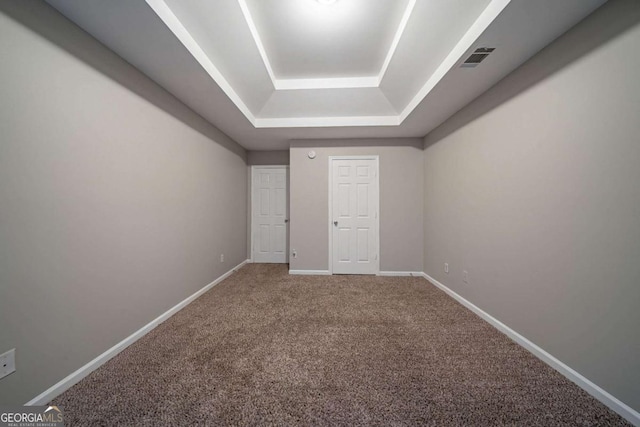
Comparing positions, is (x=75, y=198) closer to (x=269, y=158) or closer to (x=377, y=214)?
(x=269, y=158)

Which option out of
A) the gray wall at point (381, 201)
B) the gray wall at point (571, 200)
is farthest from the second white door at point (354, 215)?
the gray wall at point (571, 200)

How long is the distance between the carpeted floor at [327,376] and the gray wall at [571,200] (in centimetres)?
31

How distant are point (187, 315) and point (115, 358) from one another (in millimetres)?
651

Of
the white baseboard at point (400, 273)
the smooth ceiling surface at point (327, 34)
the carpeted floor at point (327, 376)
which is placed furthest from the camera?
the white baseboard at point (400, 273)

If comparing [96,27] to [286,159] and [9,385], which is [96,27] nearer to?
[9,385]

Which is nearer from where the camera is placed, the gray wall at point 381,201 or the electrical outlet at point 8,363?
the electrical outlet at point 8,363

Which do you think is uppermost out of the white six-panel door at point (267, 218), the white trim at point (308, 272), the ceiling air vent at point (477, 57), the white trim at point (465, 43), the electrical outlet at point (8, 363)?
the white trim at point (465, 43)

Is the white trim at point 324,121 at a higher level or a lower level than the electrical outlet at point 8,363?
higher

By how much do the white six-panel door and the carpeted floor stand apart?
6.80 ft

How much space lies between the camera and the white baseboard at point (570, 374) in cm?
113

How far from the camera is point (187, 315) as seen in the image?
2.22m

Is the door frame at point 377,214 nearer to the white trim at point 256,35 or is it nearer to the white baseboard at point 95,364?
the white trim at point 256,35
